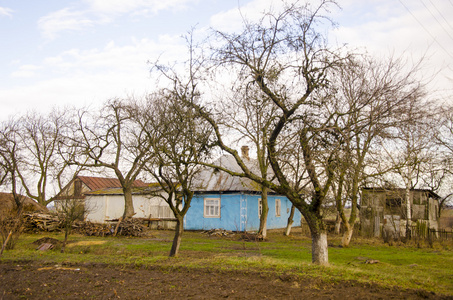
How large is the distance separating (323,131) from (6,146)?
2462cm

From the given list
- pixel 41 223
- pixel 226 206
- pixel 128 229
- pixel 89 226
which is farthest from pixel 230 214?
pixel 41 223

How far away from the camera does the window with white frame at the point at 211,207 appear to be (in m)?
28.4

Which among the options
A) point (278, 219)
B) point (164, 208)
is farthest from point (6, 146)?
point (278, 219)

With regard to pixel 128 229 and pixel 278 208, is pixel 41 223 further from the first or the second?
pixel 278 208

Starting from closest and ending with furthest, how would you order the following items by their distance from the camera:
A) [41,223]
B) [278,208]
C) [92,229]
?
1. [92,229]
2. [41,223]
3. [278,208]

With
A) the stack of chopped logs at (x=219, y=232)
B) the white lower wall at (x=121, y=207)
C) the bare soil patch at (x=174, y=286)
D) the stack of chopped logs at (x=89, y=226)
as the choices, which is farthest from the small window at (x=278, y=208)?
the bare soil patch at (x=174, y=286)

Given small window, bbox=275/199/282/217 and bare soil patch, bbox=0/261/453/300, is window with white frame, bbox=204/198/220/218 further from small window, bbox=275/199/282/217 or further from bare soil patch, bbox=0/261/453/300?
bare soil patch, bbox=0/261/453/300

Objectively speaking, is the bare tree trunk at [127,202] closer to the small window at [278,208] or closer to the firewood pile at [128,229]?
the firewood pile at [128,229]

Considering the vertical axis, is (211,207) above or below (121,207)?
above

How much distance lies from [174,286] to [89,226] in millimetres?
19305

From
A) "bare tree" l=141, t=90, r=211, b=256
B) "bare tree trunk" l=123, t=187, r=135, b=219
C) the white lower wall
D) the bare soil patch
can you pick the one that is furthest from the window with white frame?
the bare soil patch

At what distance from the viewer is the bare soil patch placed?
6594 millimetres

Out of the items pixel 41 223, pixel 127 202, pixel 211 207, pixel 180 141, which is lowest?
pixel 41 223

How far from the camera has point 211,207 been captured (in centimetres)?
2866
